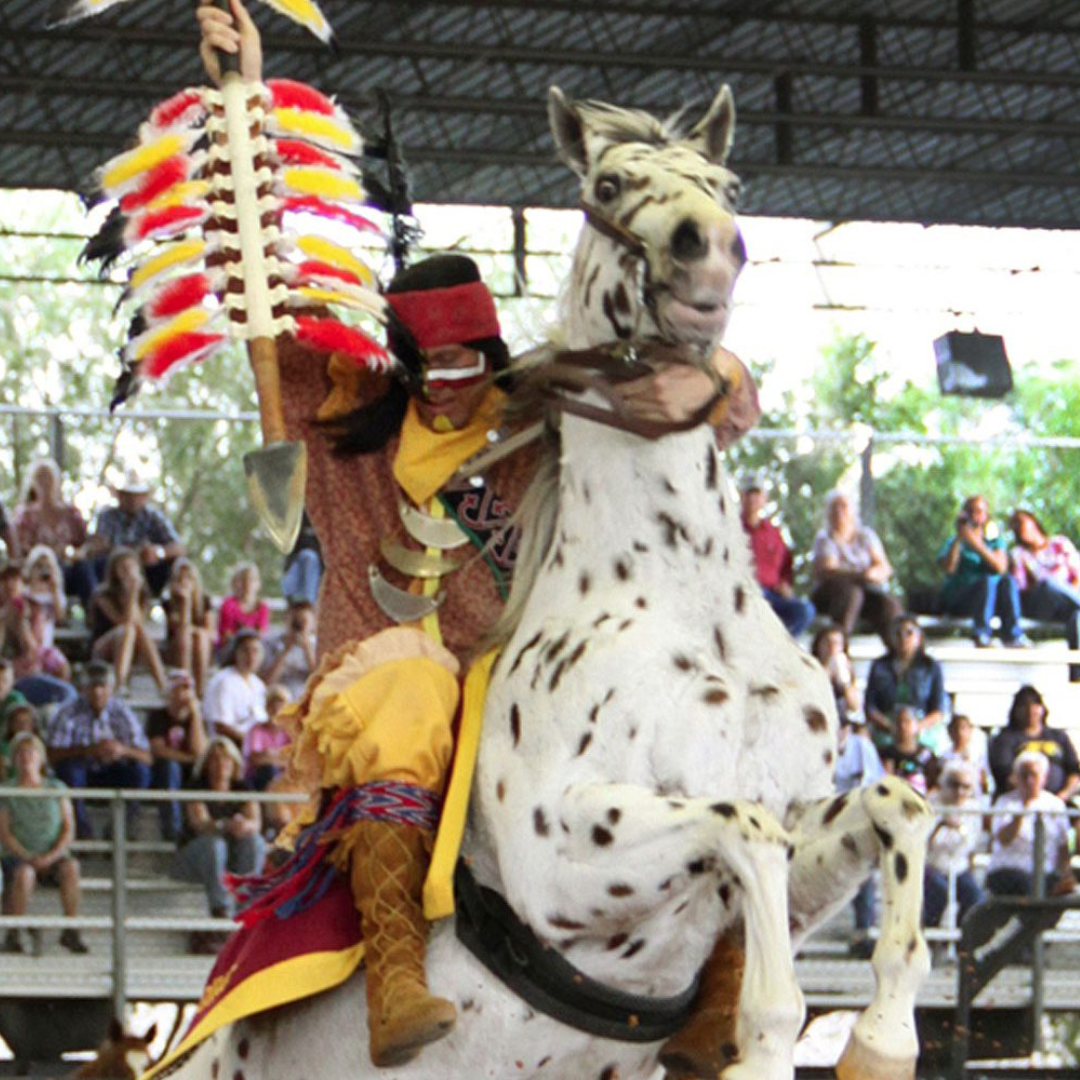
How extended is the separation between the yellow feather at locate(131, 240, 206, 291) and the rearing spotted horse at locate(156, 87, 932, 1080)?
2.24 ft

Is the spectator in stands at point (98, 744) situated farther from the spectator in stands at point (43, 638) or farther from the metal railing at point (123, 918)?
the metal railing at point (123, 918)

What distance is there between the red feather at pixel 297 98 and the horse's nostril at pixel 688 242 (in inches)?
37.3

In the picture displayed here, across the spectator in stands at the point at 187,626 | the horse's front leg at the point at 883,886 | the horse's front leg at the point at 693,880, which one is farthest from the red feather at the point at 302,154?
the spectator in stands at the point at 187,626

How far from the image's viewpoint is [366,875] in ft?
13.4

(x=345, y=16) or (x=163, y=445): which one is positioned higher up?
(x=345, y=16)

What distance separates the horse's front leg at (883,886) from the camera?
12.1 feet

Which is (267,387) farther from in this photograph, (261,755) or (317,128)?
(261,755)

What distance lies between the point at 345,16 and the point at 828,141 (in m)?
3.76

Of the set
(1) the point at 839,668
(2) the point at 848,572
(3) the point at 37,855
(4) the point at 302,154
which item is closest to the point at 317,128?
(4) the point at 302,154

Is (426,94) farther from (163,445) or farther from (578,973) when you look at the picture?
(578,973)

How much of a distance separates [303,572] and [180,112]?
24.6 feet

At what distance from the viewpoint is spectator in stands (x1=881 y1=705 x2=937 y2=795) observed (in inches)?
432

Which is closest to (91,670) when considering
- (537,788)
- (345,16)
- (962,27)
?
(345,16)

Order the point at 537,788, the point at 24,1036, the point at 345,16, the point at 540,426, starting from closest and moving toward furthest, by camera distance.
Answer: the point at 537,788, the point at 540,426, the point at 24,1036, the point at 345,16
